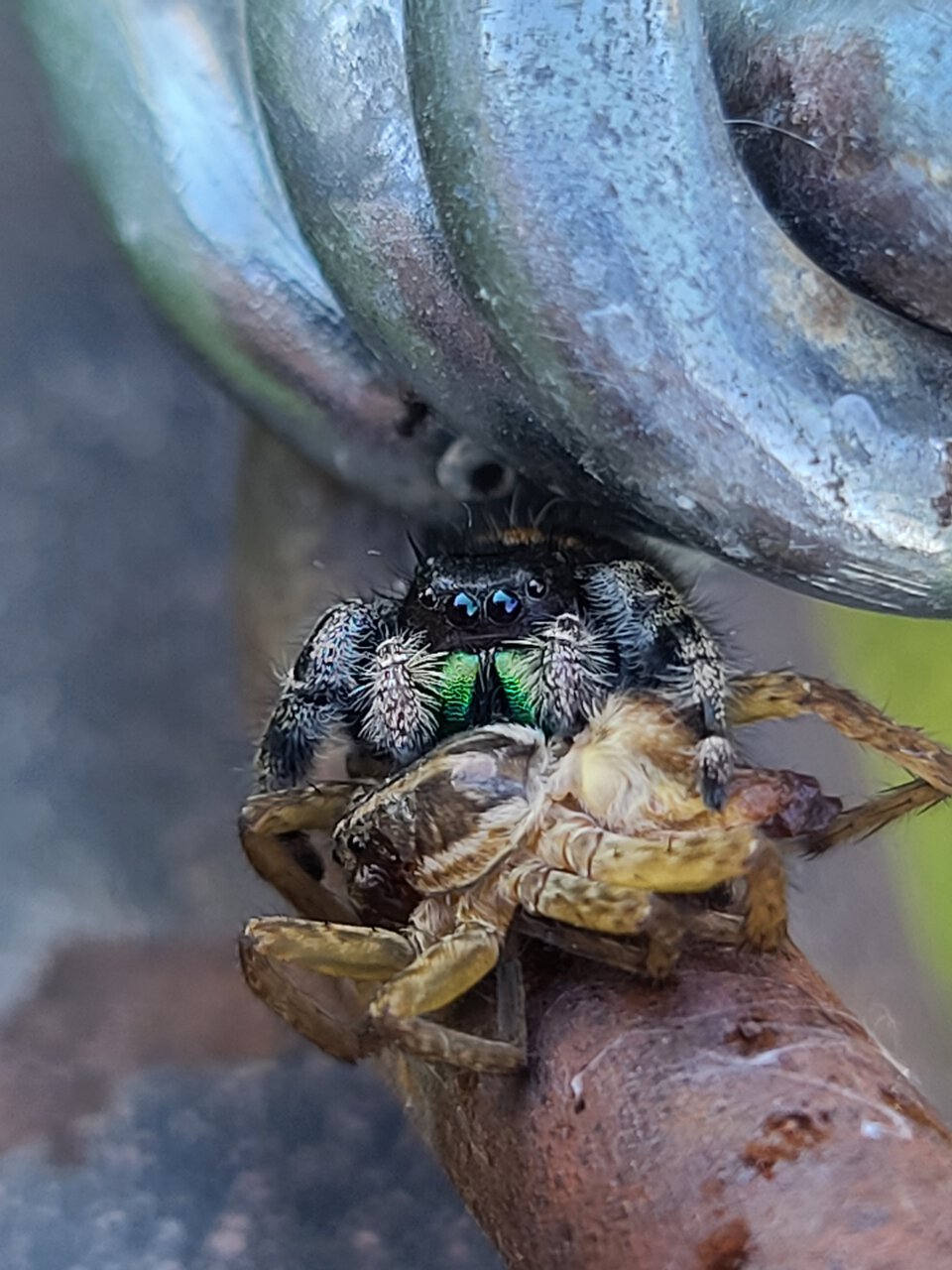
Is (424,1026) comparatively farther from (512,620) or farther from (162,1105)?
(162,1105)

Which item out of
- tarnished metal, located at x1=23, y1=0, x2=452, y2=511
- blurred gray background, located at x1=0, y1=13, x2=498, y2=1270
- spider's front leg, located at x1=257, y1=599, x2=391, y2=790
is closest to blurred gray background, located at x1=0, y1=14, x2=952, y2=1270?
blurred gray background, located at x1=0, y1=13, x2=498, y2=1270

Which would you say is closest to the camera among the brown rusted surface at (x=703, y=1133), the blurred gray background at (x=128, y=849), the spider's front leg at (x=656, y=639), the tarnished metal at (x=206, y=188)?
the brown rusted surface at (x=703, y=1133)

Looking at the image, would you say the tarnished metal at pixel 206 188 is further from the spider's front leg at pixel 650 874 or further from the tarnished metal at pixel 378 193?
the spider's front leg at pixel 650 874

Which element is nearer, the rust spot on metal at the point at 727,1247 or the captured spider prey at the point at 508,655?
the rust spot on metal at the point at 727,1247

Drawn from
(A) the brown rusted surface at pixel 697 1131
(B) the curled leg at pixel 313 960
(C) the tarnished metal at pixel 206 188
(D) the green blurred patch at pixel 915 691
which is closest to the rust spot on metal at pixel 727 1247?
(A) the brown rusted surface at pixel 697 1131

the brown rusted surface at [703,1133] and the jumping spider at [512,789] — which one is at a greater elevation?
the jumping spider at [512,789]

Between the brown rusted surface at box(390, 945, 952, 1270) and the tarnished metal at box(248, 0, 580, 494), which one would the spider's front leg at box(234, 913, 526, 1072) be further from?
the tarnished metal at box(248, 0, 580, 494)

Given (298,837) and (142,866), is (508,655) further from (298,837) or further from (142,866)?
(142,866)
